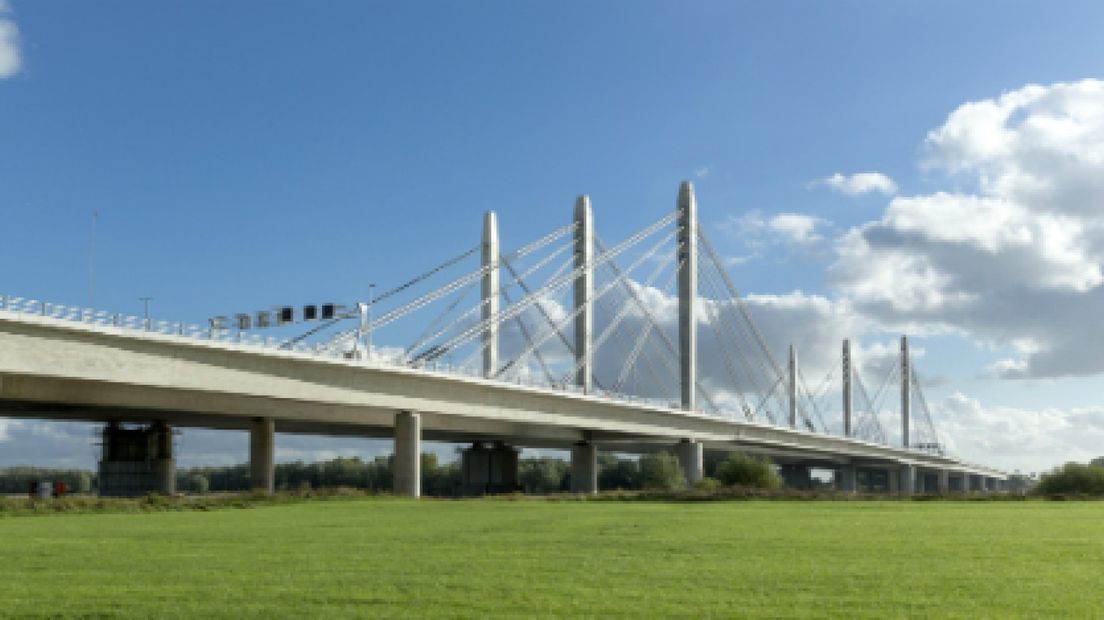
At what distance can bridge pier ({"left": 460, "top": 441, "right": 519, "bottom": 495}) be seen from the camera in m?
105

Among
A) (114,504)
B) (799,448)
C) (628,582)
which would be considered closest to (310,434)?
(114,504)

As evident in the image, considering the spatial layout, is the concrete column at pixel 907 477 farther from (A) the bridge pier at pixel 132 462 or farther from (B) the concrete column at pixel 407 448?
(A) the bridge pier at pixel 132 462

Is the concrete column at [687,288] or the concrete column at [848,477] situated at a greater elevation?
the concrete column at [687,288]

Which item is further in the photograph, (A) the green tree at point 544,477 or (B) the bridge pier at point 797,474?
(B) the bridge pier at point 797,474

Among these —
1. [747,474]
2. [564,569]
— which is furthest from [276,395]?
[564,569]

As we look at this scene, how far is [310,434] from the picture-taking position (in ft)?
306

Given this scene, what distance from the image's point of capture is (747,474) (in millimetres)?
80125

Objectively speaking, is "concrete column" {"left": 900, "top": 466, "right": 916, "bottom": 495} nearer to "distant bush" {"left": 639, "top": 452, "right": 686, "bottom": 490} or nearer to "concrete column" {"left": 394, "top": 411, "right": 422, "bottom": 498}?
"distant bush" {"left": 639, "top": 452, "right": 686, "bottom": 490}

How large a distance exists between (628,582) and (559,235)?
72.5 meters

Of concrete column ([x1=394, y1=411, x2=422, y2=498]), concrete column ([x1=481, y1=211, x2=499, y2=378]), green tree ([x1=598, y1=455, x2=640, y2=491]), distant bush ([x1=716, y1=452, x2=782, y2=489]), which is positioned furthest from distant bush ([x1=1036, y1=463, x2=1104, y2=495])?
green tree ([x1=598, y1=455, x2=640, y2=491])

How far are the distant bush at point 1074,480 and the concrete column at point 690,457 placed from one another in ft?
107

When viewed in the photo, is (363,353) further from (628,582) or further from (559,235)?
(628,582)

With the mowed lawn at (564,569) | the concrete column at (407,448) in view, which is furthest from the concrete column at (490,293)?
the mowed lawn at (564,569)

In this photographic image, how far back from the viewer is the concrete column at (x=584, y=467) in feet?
327
